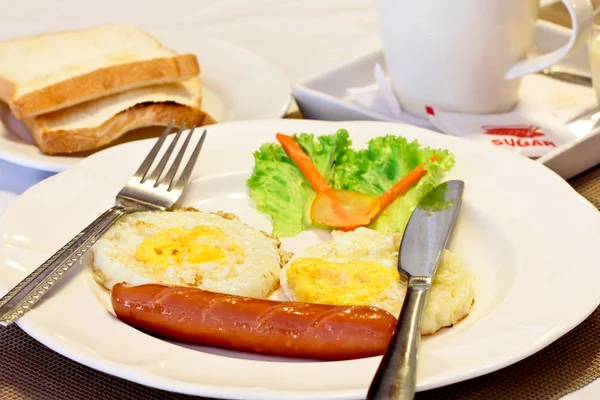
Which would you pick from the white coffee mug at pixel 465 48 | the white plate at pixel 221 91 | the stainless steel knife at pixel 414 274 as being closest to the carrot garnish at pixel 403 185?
the stainless steel knife at pixel 414 274

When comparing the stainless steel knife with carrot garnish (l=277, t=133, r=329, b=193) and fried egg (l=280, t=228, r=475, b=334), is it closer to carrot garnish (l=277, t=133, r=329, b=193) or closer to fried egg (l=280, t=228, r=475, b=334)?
fried egg (l=280, t=228, r=475, b=334)

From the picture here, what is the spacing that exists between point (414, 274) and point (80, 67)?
6.01 ft

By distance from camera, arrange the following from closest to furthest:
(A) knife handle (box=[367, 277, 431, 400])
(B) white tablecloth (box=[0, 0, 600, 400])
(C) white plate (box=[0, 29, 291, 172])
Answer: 1. (A) knife handle (box=[367, 277, 431, 400])
2. (C) white plate (box=[0, 29, 291, 172])
3. (B) white tablecloth (box=[0, 0, 600, 400])

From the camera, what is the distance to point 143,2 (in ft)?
14.7

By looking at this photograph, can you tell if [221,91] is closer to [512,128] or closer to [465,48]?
[465,48]

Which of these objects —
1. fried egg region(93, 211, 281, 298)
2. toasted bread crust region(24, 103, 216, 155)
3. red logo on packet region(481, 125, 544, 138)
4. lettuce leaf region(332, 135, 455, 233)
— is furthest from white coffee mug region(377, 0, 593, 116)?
fried egg region(93, 211, 281, 298)

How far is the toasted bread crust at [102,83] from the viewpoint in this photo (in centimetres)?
267

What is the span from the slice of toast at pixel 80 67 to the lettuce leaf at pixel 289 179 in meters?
0.76

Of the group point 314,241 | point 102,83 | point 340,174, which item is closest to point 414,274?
point 314,241

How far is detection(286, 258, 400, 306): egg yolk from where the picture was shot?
1666 mm

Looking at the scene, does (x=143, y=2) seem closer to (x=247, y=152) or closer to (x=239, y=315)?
→ (x=247, y=152)

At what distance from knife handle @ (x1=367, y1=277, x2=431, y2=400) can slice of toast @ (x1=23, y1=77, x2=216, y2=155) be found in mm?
1549

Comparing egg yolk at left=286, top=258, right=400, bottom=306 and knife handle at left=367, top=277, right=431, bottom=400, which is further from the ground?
knife handle at left=367, top=277, right=431, bottom=400

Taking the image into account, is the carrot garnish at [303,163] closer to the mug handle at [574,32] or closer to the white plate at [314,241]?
the white plate at [314,241]
